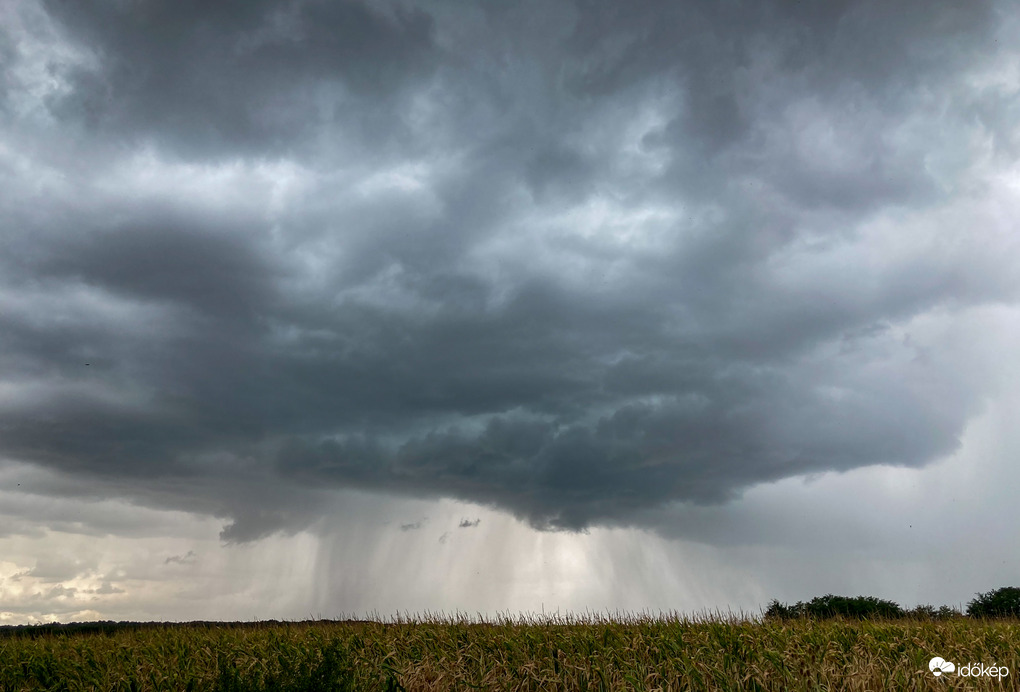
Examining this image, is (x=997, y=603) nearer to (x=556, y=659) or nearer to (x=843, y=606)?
(x=843, y=606)

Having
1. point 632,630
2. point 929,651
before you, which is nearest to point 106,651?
point 632,630

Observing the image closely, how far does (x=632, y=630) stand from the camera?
25.4 metres

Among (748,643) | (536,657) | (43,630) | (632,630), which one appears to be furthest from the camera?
(43,630)

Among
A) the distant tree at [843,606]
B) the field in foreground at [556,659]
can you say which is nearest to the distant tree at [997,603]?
the distant tree at [843,606]

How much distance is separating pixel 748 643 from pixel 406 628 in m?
14.2

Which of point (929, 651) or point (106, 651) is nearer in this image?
point (929, 651)

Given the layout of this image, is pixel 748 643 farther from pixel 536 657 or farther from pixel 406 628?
pixel 406 628

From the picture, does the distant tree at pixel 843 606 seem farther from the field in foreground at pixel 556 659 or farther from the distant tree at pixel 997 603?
the field in foreground at pixel 556 659

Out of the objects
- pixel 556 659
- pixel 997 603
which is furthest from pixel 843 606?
pixel 556 659

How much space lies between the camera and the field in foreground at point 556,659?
19.4m

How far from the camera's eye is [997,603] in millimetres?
48438

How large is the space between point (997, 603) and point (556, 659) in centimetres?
4078

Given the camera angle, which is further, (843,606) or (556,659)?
(843,606)

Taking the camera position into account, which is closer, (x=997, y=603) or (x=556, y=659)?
(x=556, y=659)
